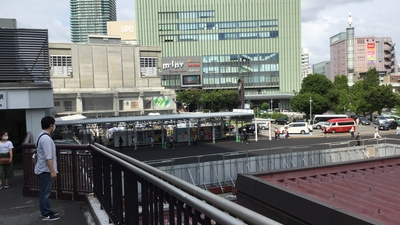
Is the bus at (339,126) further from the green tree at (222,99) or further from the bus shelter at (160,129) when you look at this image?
the green tree at (222,99)

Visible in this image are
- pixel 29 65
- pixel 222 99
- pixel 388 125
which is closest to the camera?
pixel 29 65

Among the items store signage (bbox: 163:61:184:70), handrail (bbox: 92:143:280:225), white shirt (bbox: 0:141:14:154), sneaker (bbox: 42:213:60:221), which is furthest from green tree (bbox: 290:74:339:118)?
handrail (bbox: 92:143:280:225)

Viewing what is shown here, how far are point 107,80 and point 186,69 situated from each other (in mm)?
35273

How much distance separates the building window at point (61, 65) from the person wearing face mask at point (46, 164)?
167 ft

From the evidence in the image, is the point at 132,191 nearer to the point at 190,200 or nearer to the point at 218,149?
the point at 190,200

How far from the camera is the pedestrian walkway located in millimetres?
5387

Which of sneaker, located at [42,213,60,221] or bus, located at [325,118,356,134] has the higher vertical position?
sneaker, located at [42,213,60,221]

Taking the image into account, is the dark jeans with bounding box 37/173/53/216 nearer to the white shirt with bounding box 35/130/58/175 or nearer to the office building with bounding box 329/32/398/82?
the white shirt with bounding box 35/130/58/175

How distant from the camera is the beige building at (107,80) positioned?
51.0 m

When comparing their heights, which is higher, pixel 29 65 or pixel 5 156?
pixel 29 65

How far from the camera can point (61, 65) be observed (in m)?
53.0

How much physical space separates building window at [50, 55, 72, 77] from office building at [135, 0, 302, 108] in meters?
37.1

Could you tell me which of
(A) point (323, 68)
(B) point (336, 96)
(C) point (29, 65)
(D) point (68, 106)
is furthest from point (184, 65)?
(A) point (323, 68)


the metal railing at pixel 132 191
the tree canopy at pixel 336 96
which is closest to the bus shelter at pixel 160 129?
the tree canopy at pixel 336 96
